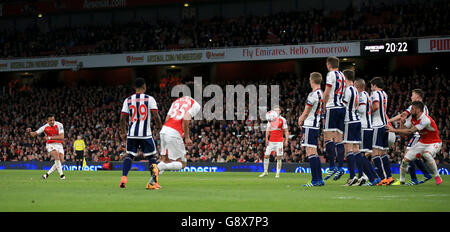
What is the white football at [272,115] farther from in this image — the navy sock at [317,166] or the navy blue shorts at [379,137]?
the navy sock at [317,166]

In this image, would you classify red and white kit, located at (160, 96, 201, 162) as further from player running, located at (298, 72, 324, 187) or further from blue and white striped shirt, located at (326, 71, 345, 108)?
blue and white striped shirt, located at (326, 71, 345, 108)

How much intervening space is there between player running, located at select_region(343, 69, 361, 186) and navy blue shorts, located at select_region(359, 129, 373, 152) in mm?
675

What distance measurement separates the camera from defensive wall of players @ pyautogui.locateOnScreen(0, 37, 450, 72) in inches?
1395

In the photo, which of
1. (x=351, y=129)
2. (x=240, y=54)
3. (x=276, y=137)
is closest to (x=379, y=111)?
(x=351, y=129)

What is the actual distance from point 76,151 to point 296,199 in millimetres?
26623

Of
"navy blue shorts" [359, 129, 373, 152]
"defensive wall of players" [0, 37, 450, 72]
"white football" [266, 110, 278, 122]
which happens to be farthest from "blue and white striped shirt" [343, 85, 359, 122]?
"defensive wall of players" [0, 37, 450, 72]

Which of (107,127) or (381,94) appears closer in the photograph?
(381,94)

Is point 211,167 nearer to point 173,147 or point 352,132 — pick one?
point 352,132

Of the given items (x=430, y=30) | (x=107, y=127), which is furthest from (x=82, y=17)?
(x=430, y=30)

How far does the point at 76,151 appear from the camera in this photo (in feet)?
116

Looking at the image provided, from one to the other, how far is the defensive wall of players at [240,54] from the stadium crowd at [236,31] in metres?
0.77

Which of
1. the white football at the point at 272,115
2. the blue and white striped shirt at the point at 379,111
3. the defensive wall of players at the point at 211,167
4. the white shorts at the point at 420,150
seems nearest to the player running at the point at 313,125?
the blue and white striped shirt at the point at 379,111

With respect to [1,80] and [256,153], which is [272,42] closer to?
[256,153]
